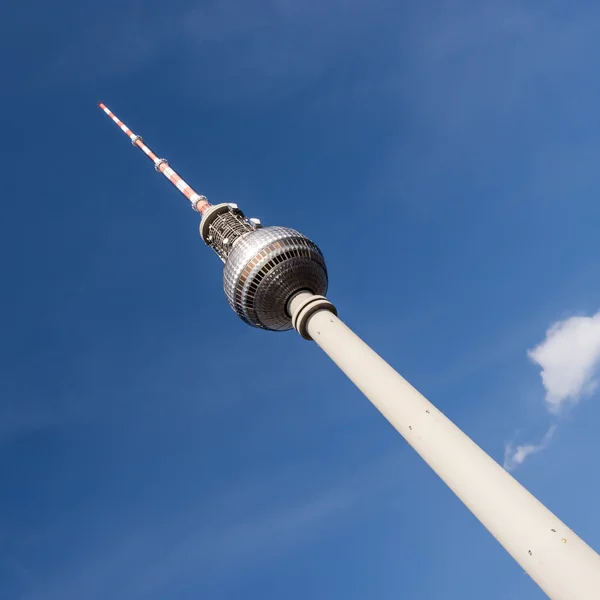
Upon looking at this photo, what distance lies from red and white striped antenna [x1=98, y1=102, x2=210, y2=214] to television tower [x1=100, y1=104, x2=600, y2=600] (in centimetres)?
18

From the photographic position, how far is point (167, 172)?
61406 millimetres

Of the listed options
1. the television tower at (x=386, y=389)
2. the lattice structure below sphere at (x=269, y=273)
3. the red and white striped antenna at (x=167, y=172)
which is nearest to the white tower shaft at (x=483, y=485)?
the television tower at (x=386, y=389)

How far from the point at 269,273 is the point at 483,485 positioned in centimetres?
2459

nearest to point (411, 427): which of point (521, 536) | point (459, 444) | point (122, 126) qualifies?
point (459, 444)

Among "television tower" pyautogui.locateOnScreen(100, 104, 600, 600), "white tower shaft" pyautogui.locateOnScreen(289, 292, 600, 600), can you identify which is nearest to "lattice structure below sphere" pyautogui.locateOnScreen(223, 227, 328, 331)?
"television tower" pyautogui.locateOnScreen(100, 104, 600, 600)

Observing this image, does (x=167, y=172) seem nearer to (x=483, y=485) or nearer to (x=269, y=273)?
(x=269, y=273)

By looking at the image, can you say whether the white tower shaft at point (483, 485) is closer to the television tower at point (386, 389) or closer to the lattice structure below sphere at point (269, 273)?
the television tower at point (386, 389)

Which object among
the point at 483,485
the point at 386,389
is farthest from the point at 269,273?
the point at 483,485

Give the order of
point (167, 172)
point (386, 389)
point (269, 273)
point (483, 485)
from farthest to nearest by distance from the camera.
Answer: point (167, 172) < point (269, 273) < point (386, 389) < point (483, 485)

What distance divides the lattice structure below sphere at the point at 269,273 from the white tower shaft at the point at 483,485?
1006 centimetres

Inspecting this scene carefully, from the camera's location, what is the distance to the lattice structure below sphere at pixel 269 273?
4166 cm

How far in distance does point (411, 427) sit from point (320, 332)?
39.2 ft

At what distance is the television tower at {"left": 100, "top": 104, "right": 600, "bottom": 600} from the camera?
18.2 metres

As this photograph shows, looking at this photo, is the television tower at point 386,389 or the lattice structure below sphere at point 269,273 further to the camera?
the lattice structure below sphere at point 269,273
